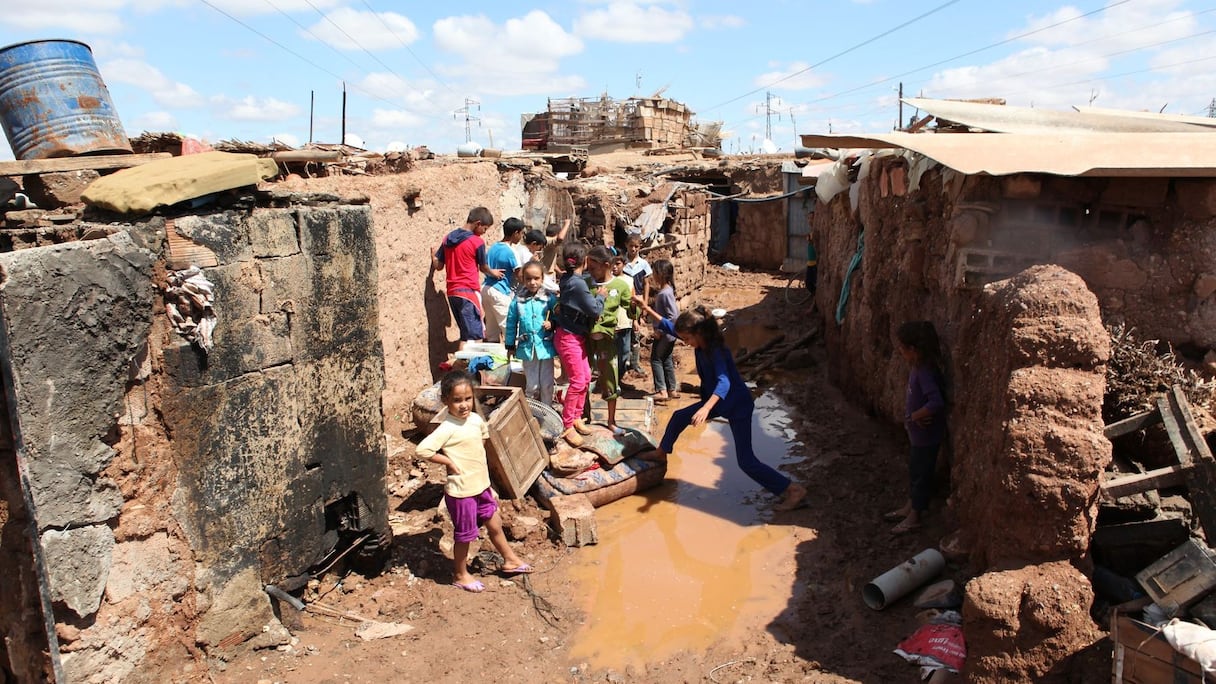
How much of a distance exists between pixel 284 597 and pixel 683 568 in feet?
8.34

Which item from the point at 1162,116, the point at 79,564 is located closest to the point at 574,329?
the point at 79,564

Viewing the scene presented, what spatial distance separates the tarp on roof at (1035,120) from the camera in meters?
5.93

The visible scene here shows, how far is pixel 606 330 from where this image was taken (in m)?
6.98

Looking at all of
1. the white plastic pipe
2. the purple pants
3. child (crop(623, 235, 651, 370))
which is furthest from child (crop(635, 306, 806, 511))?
child (crop(623, 235, 651, 370))

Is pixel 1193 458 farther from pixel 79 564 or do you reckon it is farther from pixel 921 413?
pixel 79 564

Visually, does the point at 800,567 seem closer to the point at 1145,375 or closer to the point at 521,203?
the point at 1145,375

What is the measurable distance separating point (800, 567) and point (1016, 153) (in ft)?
9.70

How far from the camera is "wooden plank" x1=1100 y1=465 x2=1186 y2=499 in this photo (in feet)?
11.7

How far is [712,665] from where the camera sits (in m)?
4.17

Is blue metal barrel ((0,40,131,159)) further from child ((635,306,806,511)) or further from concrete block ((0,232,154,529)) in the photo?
child ((635,306,806,511))

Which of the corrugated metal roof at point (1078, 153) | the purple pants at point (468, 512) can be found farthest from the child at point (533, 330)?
the corrugated metal roof at point (1078, 153)

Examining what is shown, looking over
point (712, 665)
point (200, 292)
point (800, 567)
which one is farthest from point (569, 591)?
point (200, 292)

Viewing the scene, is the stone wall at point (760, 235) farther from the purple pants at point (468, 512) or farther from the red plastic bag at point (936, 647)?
the red plastic bag at point (936, 647)

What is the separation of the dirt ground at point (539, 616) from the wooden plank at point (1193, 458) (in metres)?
1.30
